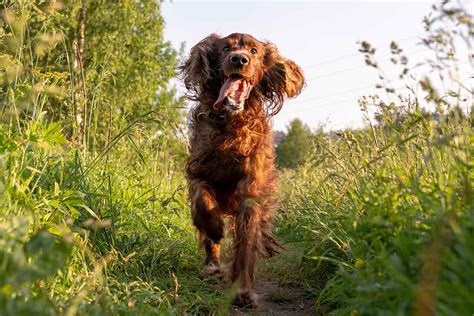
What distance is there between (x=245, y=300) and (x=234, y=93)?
1.39m

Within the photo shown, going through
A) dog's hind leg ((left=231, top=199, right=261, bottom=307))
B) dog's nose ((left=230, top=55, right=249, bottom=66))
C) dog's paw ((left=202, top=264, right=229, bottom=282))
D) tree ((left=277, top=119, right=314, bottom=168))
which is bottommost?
dog's paw ((left=202, top=264, right=229, bottom=282))

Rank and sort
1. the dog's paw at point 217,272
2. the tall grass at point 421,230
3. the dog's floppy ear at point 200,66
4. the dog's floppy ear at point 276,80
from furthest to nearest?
the dog's floppy ear at point 276,80, the dog's floppy ear at point 200,66, the dog's paw at point 217,272, the tall grass at point 421,230

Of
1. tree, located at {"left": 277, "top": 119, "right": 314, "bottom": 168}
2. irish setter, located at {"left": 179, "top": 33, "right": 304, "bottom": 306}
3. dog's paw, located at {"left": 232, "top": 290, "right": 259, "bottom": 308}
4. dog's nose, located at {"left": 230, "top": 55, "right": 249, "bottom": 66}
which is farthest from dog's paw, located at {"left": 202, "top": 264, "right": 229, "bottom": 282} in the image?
tree, located at {"left": 277, "top": 119, "right": 314, "bottom": 168}

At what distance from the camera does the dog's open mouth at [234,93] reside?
A: 12.5ft

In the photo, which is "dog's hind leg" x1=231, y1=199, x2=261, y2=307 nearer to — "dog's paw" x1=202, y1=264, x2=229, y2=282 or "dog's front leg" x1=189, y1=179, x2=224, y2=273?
"dog's front leg" x1=189, y1=179, x2=224, y2=273

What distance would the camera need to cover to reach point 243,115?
3918 millimetres

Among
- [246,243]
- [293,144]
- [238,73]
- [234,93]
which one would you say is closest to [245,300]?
[246,243]

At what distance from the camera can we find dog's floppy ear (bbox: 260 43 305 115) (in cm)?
431

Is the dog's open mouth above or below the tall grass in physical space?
above

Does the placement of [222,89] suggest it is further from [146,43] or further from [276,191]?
[146,43]

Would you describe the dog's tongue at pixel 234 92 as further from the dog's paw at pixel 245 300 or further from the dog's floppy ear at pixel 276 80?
the dog's paw at pixel 245 300

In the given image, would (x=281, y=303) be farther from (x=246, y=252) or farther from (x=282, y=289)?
(x=246, y=252)

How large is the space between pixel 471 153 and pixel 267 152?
1.97 m

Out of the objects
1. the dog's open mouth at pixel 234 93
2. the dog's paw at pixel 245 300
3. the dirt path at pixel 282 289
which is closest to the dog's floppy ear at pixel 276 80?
the dog's open mouth at pixel 234 93
